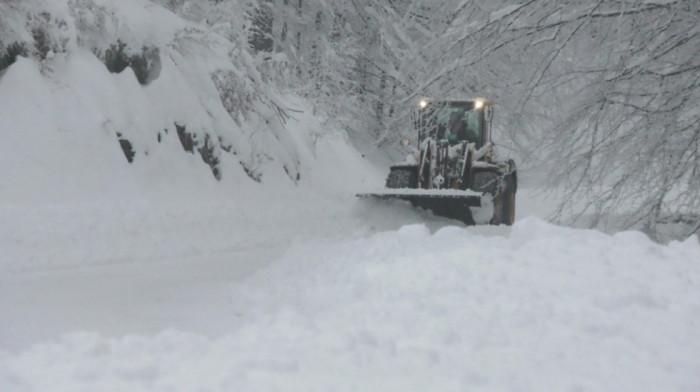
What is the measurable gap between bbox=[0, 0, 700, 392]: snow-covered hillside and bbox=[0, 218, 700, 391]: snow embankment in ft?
0.05

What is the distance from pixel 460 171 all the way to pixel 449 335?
7.79 metres

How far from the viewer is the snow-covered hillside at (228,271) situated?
3336mm

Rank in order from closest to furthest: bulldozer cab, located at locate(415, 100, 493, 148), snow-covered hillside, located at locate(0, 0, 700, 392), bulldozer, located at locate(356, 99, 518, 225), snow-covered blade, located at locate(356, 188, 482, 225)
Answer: snow-covered hillside, located at locate(0, 0, 700, 392) → snow-covered blade, located at locate(356, 188, 482, 225) → bulldozer, located at locate(356, 99, 518, 225) → bulldozer cab, located at locate(415, 100, 493, 148)

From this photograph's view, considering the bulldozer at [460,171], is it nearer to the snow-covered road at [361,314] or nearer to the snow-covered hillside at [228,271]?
the snow-covered hillside at [228,271]

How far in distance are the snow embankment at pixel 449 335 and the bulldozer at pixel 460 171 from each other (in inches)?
200

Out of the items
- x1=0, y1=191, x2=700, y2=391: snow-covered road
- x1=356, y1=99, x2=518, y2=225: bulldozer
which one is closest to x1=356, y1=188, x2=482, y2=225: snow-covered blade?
x1=356, y1=99, x2=518, y2=225: bulldozer

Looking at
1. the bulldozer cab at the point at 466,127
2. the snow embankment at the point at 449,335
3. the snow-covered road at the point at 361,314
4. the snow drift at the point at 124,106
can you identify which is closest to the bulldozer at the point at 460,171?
the bulldozer cab at the point at 466,127

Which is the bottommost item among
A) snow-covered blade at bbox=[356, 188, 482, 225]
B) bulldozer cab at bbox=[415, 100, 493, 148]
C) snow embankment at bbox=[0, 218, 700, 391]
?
snow-covered blade at bbox=[356, 188, 482, 225]

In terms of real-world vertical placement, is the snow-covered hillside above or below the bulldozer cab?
below

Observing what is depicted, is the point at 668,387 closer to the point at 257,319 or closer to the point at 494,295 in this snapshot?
the point at 494,295

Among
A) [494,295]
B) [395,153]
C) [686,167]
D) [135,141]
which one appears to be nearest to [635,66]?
[686,167]

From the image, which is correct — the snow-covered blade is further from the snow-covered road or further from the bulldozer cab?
the snow-covered road

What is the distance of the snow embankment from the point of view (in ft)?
10.4

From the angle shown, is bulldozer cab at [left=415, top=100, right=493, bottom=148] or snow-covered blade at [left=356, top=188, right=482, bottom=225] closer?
snow-covered blade at [left=356, top=188, right=482, bottom=225]
